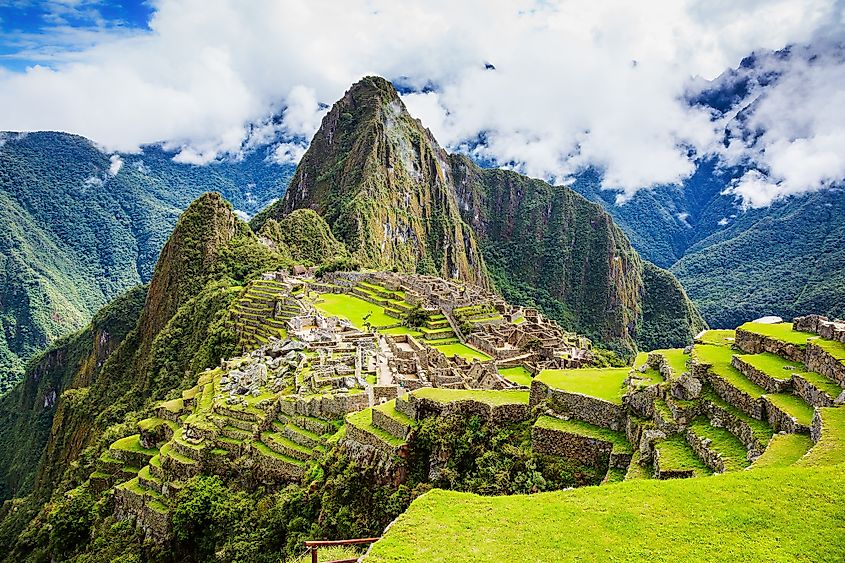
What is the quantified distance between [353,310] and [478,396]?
53388 mm

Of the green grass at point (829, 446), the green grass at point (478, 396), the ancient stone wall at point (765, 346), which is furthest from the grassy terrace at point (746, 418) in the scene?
the green grass at point (478, 396)

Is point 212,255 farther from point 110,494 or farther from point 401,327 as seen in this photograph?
point 110,494

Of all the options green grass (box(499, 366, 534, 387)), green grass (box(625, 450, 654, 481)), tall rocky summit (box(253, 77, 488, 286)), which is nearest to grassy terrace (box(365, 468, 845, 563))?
green grass (box(625, 450, 654, 481))

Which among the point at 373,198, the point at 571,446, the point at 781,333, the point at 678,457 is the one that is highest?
the point at 373,198

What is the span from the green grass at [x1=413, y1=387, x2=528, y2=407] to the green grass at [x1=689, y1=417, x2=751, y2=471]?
4591 mm

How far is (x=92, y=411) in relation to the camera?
7656 centimetres

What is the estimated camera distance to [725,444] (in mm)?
11344

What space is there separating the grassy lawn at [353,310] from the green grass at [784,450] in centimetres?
4979

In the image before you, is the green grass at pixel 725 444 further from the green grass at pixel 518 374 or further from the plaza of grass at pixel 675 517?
the green grass at pixel 518 374

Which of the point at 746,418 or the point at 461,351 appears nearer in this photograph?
the point at 746,418

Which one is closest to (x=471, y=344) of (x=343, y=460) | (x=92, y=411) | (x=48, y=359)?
(x=343, y=460)

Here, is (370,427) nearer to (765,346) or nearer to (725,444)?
(725,444)

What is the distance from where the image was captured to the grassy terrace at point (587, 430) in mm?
13215

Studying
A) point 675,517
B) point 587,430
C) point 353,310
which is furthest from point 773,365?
point 353,310
